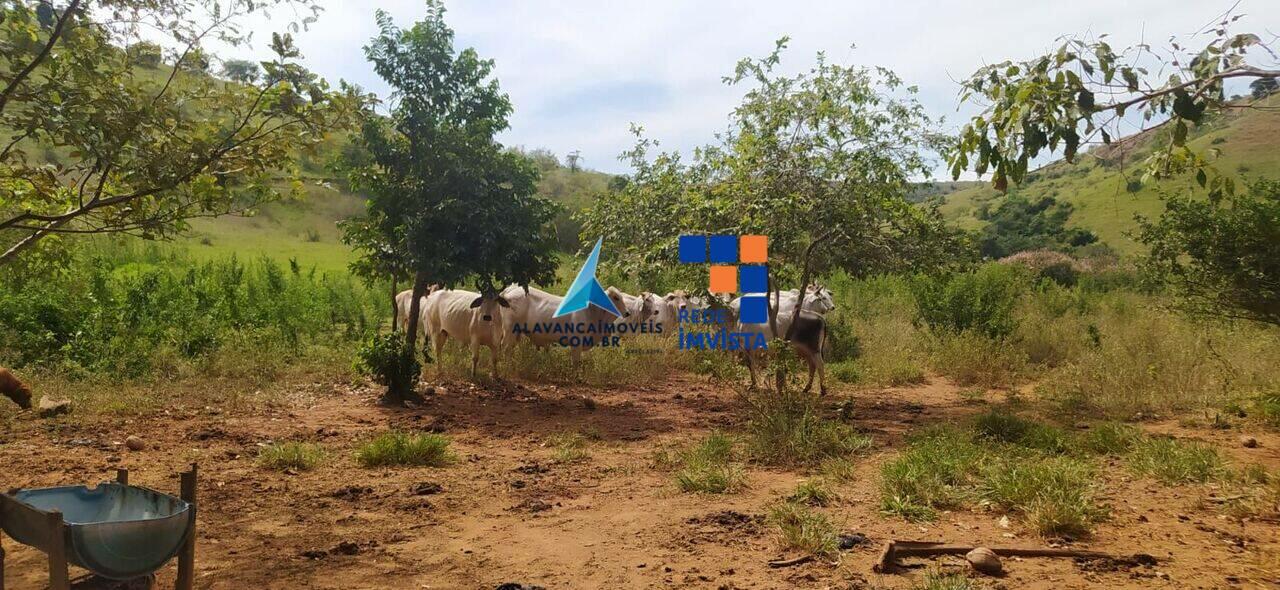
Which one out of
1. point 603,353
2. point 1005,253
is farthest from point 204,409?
point 1005,253

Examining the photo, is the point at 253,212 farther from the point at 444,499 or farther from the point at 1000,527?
the point at 1000,527

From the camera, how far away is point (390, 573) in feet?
15.3

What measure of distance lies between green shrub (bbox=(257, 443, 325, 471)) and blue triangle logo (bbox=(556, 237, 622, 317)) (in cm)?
646

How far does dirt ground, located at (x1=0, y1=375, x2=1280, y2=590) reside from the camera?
4477 mm

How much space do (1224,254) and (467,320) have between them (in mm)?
10376

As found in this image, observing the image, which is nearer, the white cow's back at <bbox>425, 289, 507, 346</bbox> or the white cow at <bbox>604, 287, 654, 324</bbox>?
the white cow's back at <bbox>425, 289, 507, 346</bbox>

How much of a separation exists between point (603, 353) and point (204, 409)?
6.21 metres

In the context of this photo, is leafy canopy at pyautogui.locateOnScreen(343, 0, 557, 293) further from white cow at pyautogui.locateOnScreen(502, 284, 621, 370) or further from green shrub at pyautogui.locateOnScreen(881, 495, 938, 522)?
green shrub at pyautogui.locateOnScreen(881, 495, 938, 522)

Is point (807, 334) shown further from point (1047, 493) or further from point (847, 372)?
point (1047, 493)

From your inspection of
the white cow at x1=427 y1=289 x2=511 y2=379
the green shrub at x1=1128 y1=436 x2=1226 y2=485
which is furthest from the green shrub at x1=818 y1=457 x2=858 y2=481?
the white cow at x1=427 y1=289 x2=511 y2=379

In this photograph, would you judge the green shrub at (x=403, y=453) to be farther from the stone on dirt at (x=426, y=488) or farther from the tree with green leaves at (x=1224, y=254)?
the tree with green leaves at (x=1224, y=254)

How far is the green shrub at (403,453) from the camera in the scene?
721cm

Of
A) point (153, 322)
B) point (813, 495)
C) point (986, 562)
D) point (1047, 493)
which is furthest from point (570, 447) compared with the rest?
point (153, 322)

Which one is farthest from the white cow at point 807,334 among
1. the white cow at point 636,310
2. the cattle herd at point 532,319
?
the white cow at point 636,310
